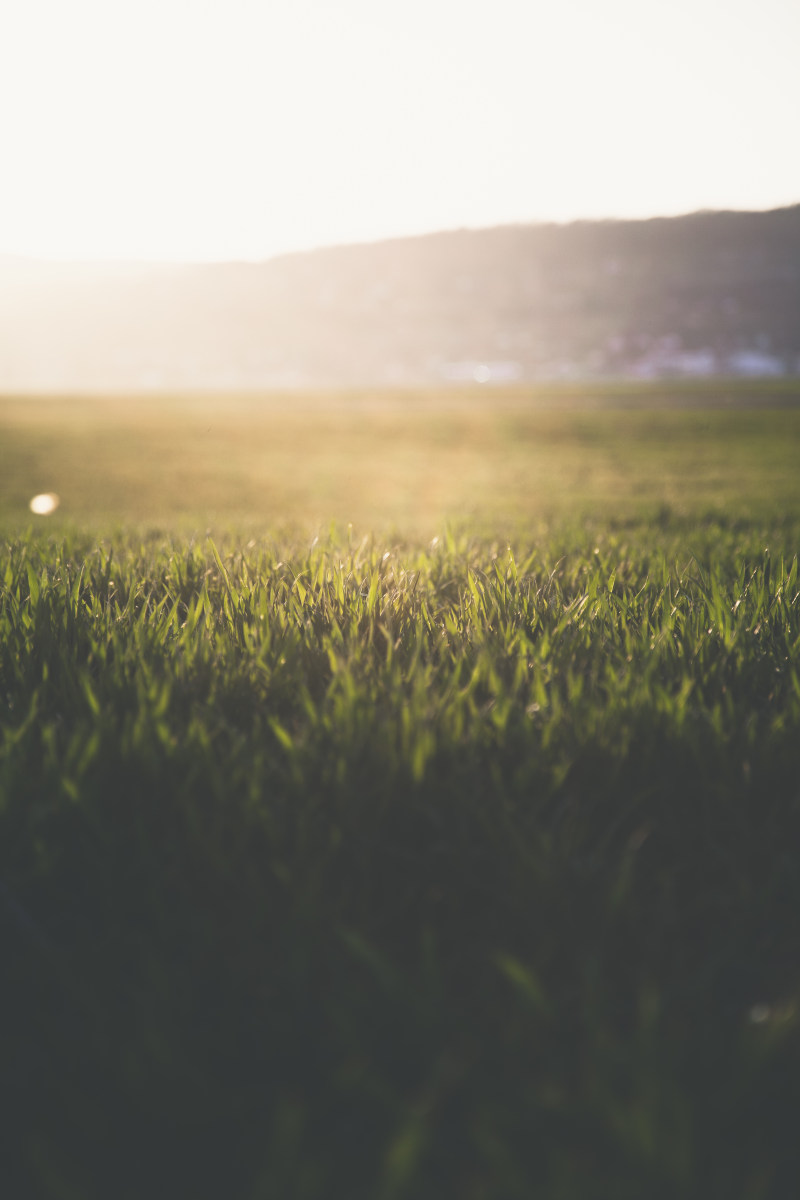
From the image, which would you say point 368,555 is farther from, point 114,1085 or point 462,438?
point 462,438

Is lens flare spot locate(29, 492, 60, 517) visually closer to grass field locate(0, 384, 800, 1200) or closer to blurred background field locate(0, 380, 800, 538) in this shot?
blurred background field locate(0, 380, 800, 538)

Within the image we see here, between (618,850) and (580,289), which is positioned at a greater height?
(580,289)

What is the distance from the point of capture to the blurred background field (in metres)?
13.8

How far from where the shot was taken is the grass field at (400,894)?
0.93 m

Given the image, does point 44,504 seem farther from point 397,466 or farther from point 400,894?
point 400,894

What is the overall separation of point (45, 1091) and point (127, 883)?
411 mm

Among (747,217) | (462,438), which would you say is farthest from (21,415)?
(747,217)

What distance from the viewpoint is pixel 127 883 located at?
1.44 m

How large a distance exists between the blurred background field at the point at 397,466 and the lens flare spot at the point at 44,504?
1.27ft

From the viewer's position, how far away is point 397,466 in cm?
3073

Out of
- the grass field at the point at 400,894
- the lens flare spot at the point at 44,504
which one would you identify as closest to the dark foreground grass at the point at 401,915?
the grass field at the point at 400,894

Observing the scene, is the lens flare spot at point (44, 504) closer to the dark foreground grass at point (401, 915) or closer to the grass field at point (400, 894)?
the grass field at point (400, 894)

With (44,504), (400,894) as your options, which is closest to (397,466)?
(44,504)

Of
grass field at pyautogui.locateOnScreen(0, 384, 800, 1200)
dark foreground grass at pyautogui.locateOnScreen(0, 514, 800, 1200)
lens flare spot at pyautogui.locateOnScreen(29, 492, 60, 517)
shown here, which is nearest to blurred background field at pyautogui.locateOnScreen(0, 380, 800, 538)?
lens flare spot at pyautogui.locateOnScreen(29, 492, 60, 517)
